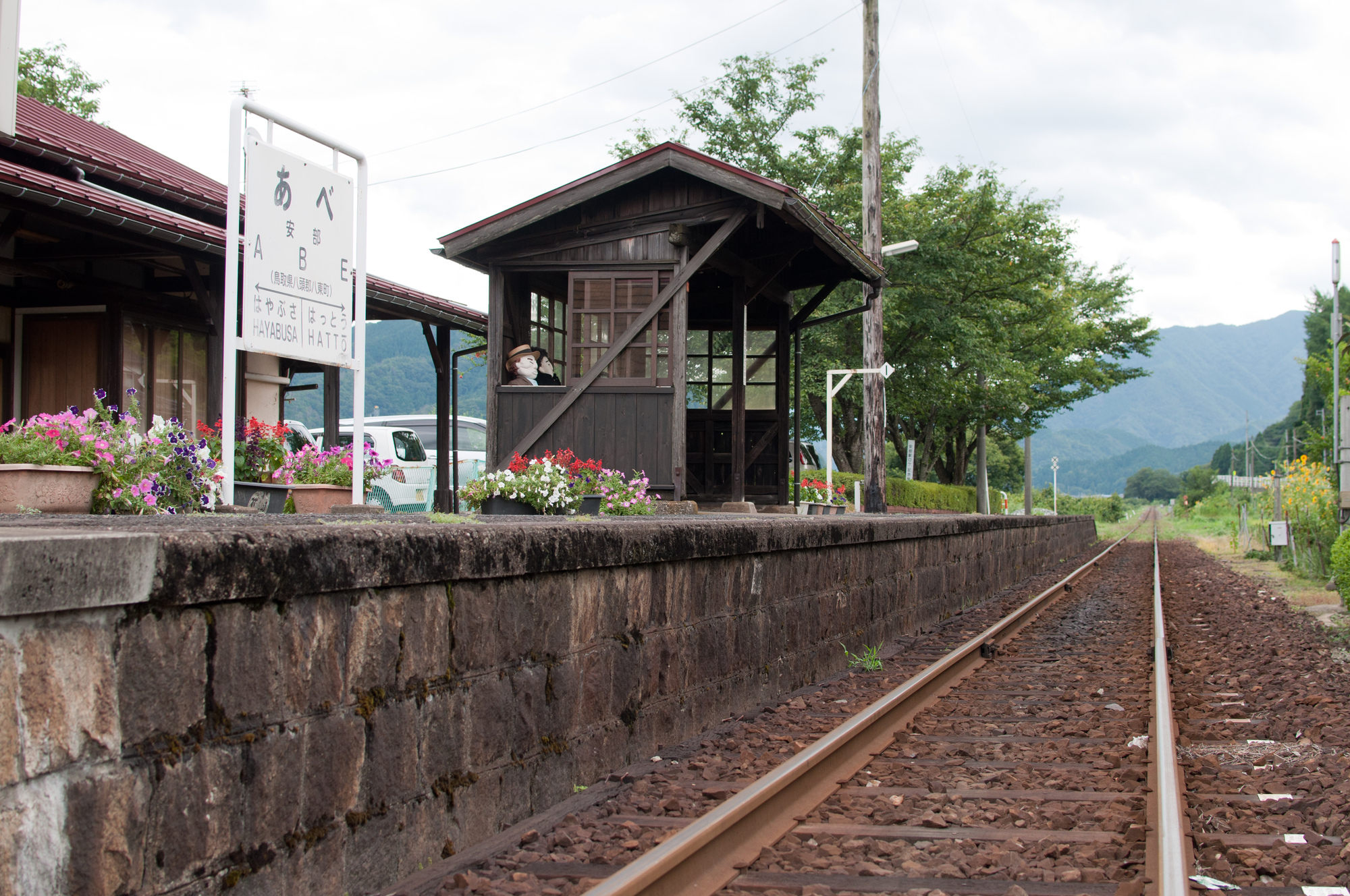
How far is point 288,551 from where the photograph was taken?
2873 millimetres

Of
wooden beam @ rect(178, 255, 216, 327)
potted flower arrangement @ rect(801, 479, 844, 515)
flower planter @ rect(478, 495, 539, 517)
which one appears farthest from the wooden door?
potted flower arrangement @ rect(801, 479, 844, 515)

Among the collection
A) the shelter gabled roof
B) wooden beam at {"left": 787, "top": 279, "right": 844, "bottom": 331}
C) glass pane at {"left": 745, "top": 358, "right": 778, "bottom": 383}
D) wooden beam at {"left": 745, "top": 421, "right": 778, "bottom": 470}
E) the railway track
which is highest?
the shelter gabled roof

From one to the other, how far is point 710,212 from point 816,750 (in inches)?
320

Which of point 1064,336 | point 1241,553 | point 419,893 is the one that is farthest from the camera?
point 1064,336

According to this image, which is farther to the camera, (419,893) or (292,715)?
(419,893)

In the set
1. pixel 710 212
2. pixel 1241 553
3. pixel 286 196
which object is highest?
pixel 710 212

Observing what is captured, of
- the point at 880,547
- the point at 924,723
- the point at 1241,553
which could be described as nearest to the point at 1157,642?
the point at 880,547

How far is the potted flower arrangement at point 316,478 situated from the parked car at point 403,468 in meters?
5.65

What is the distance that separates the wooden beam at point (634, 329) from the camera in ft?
38.7

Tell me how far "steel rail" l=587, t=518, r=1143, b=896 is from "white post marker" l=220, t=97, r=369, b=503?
120 inches

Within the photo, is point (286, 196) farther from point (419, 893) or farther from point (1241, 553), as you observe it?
point (1241, 553)

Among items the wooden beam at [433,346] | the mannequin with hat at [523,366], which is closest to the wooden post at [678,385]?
the mannequin with hat at [523,366]

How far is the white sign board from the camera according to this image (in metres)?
6.07

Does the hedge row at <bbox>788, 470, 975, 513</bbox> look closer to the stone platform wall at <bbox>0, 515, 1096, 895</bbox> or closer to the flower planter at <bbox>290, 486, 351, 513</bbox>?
the flower planter at <bbox>290, 486, 351, 513</bbox>
